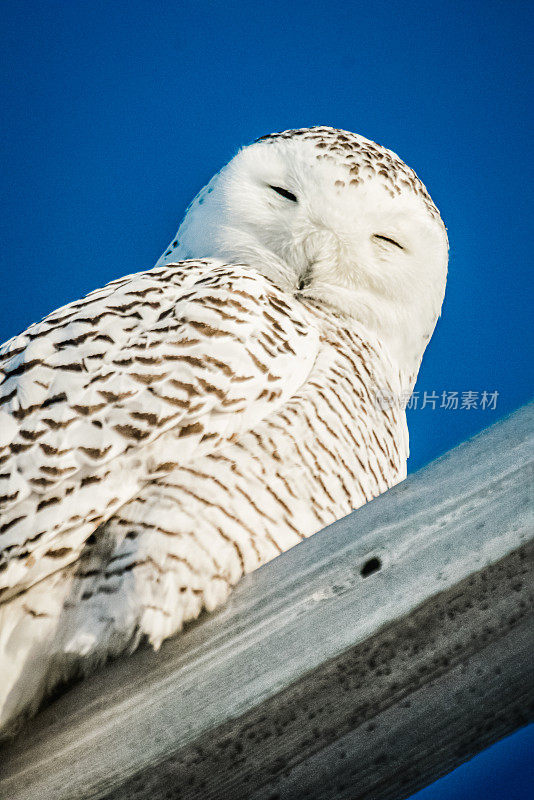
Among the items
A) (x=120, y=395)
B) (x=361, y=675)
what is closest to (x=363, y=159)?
(x=120, y=395)

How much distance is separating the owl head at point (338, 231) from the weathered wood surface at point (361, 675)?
3.20ft

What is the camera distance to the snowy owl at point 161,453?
0.97 meters

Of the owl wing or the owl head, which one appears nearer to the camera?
the owl wing

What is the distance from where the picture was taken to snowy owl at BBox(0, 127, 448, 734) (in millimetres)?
972

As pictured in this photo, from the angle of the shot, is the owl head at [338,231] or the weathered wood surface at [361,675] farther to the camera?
the owl head at [338,231]

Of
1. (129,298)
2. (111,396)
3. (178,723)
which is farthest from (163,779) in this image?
(129,298)

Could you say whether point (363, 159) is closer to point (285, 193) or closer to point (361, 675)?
point (285, 193)

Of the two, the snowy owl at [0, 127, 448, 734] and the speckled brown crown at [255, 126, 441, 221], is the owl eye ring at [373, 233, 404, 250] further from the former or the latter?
the snowy owl at [0, 127, 448, 734]

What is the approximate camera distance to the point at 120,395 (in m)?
1.08

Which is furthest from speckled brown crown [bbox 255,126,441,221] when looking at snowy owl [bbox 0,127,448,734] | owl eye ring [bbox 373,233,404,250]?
snowy owl [bbox 0,127,448,734]

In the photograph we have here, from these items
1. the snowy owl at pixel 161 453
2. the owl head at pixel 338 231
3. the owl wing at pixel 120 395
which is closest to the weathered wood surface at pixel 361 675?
the snowy owl at pixel 161 453

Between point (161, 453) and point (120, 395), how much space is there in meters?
0.11

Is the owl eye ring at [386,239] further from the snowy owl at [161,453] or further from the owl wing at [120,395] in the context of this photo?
the owl wing at [120,395]

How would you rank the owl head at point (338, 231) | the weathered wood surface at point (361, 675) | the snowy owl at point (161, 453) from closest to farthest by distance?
the weathered wood surface at point (361, 675)
the snowy owl at point (161, 453)
the owl head at point (338, 231)
